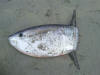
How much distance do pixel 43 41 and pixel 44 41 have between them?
1cm

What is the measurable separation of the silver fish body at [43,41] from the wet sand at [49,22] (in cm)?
10

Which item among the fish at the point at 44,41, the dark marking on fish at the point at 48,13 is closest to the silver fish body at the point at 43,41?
the fish at the point at 44,41

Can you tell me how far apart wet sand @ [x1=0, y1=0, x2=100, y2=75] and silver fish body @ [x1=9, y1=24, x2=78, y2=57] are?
98mm

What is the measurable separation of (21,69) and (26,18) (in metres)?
0.70

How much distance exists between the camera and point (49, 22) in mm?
2078

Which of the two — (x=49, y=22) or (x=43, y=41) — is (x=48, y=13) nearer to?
(x=49, y=22)

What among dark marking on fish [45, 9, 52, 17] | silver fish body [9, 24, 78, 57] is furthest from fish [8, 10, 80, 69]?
dark marking on fish [45, 9, 52, 17]

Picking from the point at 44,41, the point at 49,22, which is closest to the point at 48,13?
the point at 49,22

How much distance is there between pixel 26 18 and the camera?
2098 mm

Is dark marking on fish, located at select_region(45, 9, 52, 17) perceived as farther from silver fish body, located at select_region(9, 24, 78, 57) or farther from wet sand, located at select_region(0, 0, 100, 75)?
silver fish body, located at select_region(9, 24, 78, 57)

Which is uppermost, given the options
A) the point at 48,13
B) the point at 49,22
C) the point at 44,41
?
the point at 48,13

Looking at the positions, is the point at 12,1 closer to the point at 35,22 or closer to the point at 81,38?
the point at 35,22

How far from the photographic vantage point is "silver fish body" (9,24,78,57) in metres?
1.87

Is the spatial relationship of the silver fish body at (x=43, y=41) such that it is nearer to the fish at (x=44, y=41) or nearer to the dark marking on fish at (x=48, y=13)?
the fish at (x=44, y=41)
